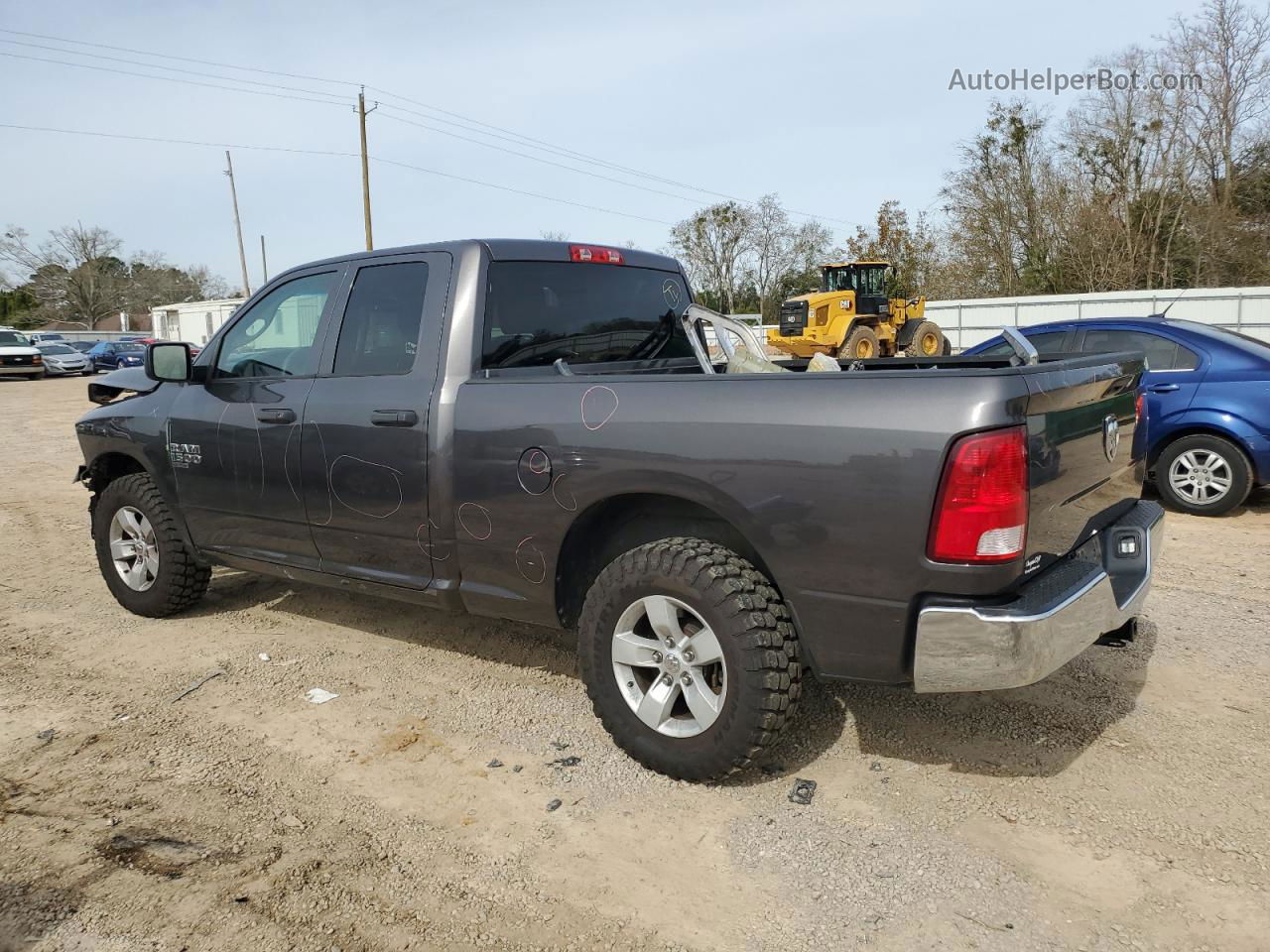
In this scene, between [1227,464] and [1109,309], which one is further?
[1109,309]

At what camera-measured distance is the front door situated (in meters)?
4.23

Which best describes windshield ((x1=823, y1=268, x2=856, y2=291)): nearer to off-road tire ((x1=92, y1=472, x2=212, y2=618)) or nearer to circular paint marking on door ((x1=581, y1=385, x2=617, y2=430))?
off-road tire ((x1=92, y1=472, x2=212, y2=618))

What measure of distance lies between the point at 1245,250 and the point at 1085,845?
33.5 meters

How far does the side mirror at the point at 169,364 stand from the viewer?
4668 mm

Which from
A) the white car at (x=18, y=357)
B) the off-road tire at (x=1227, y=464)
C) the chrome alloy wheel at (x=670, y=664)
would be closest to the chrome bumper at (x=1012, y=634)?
the chrome alloy wheel at (x=670, y=664)

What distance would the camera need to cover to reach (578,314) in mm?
4082

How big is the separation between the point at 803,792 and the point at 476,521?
63.2 inches

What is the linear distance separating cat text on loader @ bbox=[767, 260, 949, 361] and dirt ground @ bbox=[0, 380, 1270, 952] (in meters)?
16.1

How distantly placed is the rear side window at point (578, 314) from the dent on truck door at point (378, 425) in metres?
0.27

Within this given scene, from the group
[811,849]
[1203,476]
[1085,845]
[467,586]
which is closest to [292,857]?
[467,586]

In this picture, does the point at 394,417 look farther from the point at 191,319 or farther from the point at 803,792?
the point at 191,319

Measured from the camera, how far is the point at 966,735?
11.4ft

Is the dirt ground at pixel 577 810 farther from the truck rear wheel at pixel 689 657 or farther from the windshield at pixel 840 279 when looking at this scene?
the windshield at pixel 840 279

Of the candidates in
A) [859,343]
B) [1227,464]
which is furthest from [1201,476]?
[859,343]
